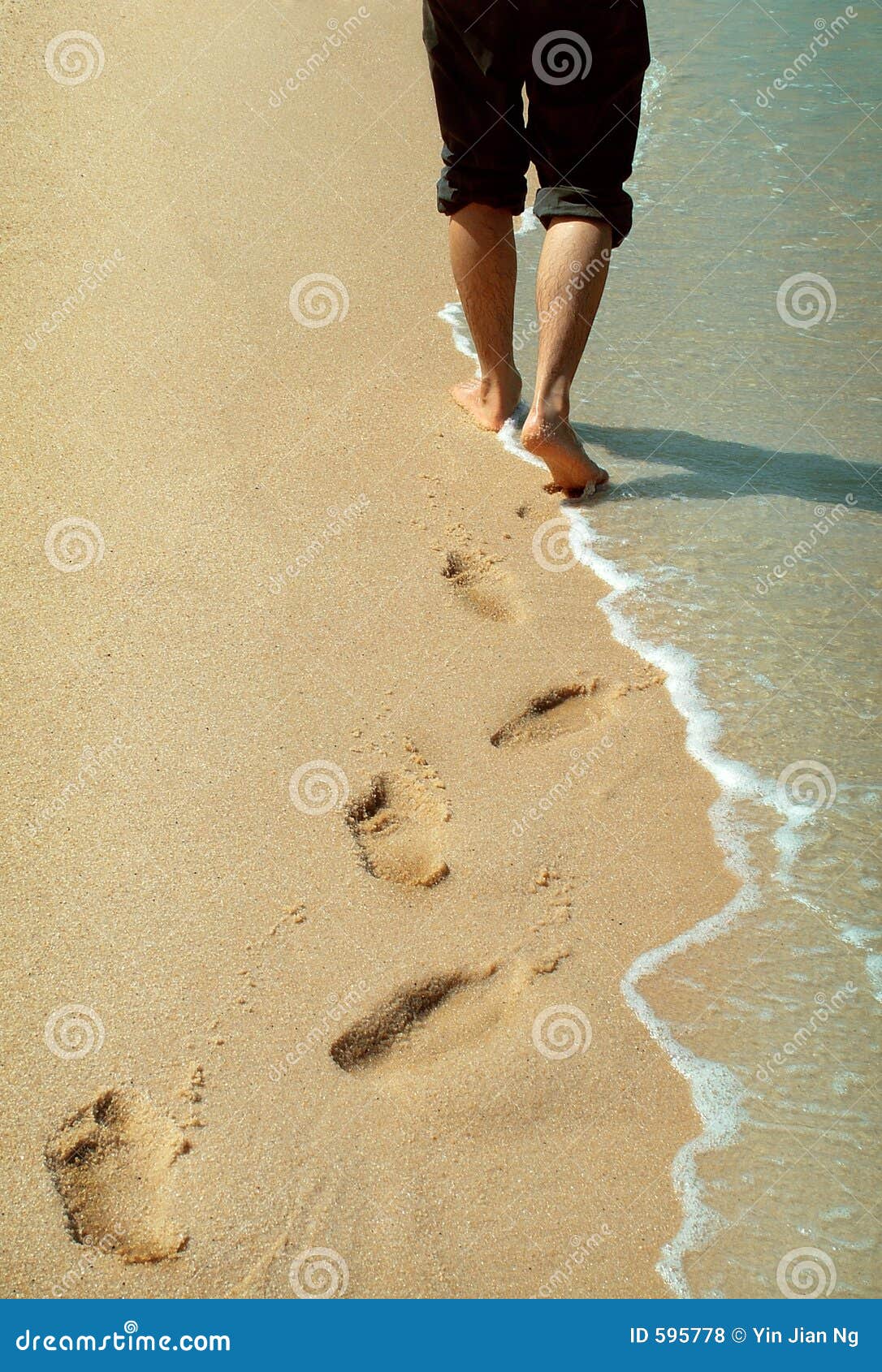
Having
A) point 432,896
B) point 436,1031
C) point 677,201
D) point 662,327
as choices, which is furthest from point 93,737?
point 677,201

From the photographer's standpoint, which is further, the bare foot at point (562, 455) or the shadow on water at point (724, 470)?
the shadow on water at point (724, 470)

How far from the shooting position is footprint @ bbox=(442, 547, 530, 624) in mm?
2459

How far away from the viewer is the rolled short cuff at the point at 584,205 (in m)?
2.51

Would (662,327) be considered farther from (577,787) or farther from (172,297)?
(577,787)

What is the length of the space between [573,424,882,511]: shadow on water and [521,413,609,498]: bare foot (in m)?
0.09

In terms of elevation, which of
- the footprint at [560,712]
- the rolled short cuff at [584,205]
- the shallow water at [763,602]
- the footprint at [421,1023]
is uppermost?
the rolled short cuff at [584,205]

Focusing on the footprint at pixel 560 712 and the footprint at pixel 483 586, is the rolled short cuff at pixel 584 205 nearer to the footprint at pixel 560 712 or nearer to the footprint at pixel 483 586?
the footprint at pixel 483 586

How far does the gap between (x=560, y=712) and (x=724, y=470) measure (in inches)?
42.1

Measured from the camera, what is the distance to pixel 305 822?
196cm

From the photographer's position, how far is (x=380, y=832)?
1.97 meters

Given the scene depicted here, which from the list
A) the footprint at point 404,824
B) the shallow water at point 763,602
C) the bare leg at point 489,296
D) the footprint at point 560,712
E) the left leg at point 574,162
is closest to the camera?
the shallow water at point 763,602

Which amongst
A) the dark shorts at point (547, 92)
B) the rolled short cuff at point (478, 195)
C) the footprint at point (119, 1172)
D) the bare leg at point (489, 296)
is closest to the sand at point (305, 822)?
the footprint at point (119, 1172)

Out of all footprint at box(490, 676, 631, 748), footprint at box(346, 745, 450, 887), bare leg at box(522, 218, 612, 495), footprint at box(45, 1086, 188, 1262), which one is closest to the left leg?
bare leg at box(522, 218, 612, 495)

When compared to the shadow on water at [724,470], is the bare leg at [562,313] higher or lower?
higher
